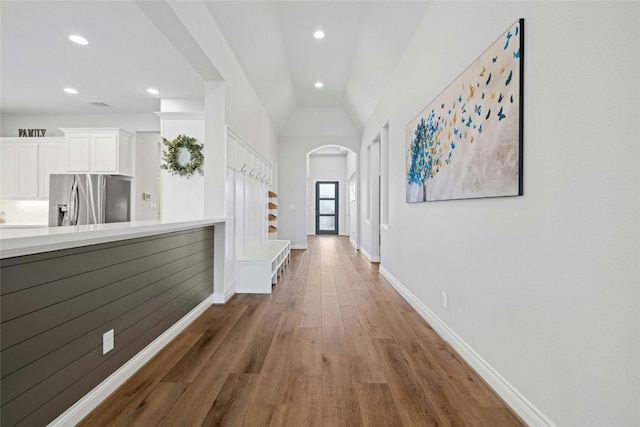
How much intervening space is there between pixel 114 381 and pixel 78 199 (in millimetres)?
4369

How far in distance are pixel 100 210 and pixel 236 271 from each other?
294 centimetres

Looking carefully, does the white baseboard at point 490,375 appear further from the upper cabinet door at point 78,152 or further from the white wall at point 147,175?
the upper cabinet door at point 78,152

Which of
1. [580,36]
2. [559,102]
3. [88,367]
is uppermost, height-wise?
[580,36]

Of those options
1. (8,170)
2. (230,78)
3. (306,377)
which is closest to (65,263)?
(306,377)

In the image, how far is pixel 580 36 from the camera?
3.78 feet

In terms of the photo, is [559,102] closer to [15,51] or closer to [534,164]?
[534,164]

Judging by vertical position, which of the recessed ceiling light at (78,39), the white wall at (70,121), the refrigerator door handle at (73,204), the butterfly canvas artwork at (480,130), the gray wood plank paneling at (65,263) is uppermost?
the recessed ceiling light at (78,39)

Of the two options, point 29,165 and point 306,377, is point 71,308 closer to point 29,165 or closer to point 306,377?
point 306,377

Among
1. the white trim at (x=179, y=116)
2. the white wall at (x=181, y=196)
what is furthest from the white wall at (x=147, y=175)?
the white wall at (x=181, y=196)

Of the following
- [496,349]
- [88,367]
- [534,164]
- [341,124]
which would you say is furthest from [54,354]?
[341,124]

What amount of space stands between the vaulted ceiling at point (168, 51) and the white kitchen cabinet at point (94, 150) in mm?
523

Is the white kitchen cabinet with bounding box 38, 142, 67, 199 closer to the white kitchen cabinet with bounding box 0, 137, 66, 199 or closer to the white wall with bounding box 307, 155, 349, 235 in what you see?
the white kitchen cabinet with bounding box 0, 137, 66, 199

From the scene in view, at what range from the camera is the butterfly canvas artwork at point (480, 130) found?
1.53 m

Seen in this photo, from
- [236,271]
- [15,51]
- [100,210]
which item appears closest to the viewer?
[15,51]
